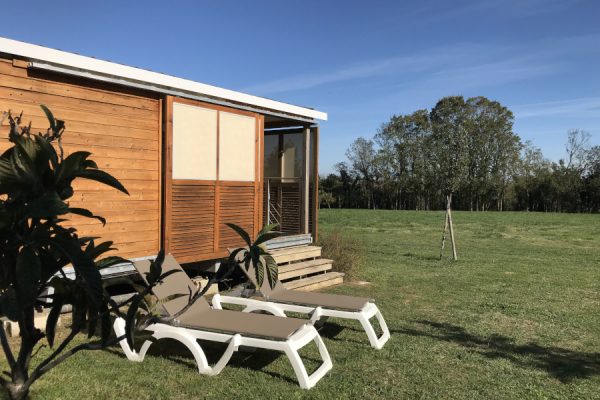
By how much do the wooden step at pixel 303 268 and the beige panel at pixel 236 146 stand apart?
1864 mm

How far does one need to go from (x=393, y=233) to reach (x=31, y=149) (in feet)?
68.1

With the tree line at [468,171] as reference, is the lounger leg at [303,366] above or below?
below

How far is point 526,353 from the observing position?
5641 millimetres

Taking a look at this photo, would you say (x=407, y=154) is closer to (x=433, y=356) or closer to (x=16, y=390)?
(x=433, y=356)

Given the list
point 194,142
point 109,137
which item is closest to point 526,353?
point 194,142

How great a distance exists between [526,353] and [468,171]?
141 feet

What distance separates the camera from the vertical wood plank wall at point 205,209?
7676mm

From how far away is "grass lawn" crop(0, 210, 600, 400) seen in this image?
4387 mm

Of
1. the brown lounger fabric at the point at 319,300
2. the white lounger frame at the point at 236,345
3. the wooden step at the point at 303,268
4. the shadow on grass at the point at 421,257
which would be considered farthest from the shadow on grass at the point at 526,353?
the shadow on grass at the point at 421,257

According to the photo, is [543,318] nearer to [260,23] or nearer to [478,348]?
[478,348]

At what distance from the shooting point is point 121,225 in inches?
277

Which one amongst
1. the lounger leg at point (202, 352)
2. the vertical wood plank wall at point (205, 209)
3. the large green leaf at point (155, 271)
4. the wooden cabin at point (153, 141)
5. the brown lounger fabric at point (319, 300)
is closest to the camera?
the large green leaf at point (155, 271)

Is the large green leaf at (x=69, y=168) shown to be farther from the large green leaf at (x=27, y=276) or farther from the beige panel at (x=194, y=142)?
the beige panel at (x=194, y=142)

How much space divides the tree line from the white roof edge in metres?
40.3
